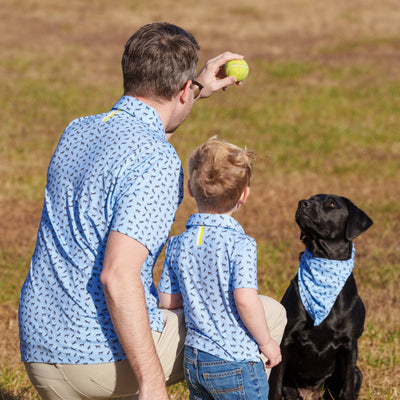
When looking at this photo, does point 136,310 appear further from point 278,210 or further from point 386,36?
point 386,36

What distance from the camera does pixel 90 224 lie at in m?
3.12

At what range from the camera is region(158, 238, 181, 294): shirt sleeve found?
3.44 metres

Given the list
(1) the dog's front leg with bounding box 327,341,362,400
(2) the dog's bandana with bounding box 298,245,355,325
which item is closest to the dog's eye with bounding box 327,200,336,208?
(2) the dog's bandana with bounding box 298,245,355,325

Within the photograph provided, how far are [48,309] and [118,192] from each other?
66 centimetres

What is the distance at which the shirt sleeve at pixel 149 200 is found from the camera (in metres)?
2.97

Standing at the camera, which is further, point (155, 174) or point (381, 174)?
point (381, 174)

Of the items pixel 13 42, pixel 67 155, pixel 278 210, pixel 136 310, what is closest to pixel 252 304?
pixel 136 310

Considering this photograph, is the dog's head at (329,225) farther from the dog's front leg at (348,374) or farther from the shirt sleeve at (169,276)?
the shirt sleeve at (169,276)

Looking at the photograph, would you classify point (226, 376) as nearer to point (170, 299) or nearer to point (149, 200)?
point (170, 299)

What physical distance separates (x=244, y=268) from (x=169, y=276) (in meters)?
0.49

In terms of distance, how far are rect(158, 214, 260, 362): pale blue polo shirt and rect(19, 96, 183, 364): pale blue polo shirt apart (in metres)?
0.18

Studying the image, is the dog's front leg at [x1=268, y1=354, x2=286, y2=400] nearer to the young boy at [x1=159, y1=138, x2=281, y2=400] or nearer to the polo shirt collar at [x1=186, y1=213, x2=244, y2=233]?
the young boy at [x1=159, y1=138, x2=281, y2=400]

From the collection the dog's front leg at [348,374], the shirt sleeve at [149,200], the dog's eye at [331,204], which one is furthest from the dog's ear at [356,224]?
the shirt sleeve at [149,200]

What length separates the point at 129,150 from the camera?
3.11m
